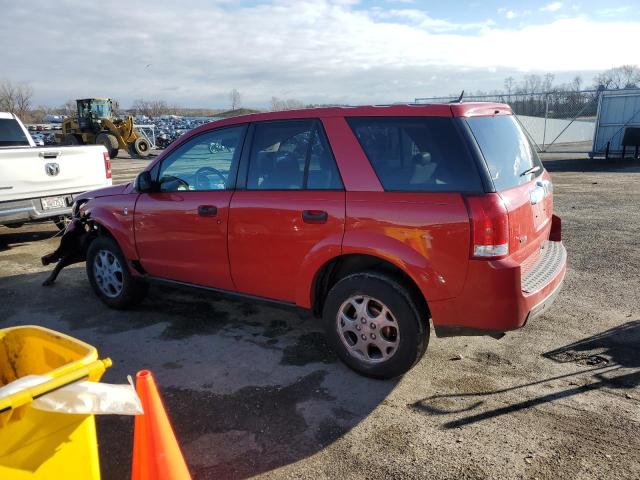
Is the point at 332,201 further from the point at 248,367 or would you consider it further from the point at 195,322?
the point at 195,322

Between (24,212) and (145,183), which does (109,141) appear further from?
(145,183)

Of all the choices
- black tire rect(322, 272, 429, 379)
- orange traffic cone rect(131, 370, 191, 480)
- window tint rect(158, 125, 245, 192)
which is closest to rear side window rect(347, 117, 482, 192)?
black tire rect(322, 272, 429, 379)

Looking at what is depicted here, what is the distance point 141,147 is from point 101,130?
2.40 meters

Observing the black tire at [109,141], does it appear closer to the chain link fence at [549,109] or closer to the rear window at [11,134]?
the chain link fence at [549,109]

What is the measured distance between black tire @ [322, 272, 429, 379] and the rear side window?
669mm

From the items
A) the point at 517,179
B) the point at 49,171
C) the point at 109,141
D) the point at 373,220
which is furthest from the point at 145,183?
the point at 109,141

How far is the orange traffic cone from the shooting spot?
224cm

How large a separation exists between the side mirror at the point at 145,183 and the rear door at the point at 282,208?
40.8 inches

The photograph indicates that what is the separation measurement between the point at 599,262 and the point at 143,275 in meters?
5.32

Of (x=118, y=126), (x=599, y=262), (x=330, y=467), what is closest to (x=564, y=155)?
(x=599, y=262)

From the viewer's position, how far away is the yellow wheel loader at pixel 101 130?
25.0 meters

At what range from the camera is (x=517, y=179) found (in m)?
3.40

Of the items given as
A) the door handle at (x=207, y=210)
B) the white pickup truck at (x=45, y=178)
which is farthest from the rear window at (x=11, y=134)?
the door handle at (x=207, y=210)

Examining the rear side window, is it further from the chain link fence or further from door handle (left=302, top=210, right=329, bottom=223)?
the chain link fence
